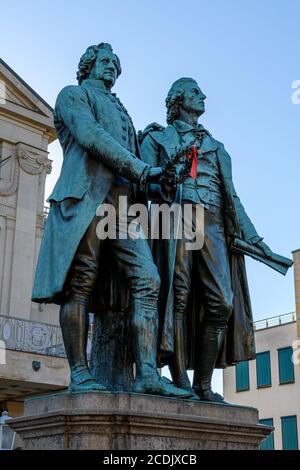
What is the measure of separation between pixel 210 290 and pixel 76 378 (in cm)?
148

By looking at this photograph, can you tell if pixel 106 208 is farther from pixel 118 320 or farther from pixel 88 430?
pixel 88 430

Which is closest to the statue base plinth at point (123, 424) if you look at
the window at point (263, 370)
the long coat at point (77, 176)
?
the long coat at point (77, 176)

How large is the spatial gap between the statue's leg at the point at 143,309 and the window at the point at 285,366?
32704 mm

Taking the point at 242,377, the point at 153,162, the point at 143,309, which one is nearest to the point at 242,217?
the point at 153,162

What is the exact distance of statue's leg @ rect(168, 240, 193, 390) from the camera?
6.11 m

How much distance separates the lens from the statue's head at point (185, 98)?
23.1 feet

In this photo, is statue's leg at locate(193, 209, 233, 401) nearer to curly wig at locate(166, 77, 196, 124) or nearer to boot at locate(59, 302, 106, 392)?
boot at locate(59, 302, 106, 392)

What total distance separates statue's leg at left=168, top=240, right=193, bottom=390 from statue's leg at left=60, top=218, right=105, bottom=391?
80cm

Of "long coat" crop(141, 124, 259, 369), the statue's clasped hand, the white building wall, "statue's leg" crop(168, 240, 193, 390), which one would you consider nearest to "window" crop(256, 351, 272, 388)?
the white building wall

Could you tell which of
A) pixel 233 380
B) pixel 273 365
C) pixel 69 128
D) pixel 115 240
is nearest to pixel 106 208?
pixel 115 240

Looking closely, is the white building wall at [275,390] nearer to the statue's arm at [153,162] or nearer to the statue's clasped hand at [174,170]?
the statue's arm at [153,162]

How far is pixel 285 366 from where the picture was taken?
3781cm
